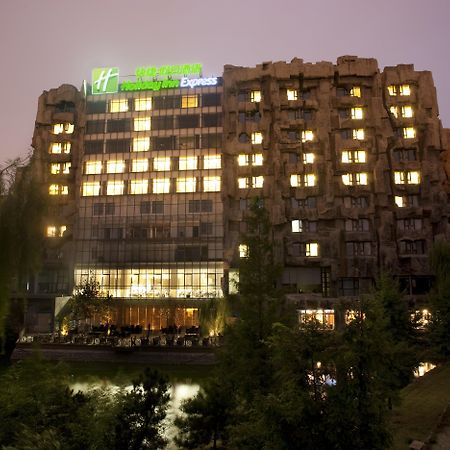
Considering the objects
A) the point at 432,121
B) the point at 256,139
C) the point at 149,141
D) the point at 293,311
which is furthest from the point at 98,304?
the point at 432,121

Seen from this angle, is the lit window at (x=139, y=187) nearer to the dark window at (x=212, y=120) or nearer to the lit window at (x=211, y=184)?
the lit window at (x=211, y=184)

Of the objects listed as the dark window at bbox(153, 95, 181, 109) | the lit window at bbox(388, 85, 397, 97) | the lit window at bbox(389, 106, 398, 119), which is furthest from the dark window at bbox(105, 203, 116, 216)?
the lit window at bbox(388, 85, 397, 97)

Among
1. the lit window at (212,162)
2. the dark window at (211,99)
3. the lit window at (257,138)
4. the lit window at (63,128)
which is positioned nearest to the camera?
the lit window at (257,138)

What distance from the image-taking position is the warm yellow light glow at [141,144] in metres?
71.0

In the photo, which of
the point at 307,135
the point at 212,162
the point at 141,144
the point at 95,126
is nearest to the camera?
the point at 307,135

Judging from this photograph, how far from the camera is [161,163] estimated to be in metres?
69.9

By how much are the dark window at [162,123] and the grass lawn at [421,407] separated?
52.3m

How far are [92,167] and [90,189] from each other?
355 cm

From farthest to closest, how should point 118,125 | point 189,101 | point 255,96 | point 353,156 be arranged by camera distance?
point 118,125
point 189,101
point 255,96
point 353,156

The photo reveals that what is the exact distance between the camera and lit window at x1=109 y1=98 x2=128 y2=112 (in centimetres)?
7294

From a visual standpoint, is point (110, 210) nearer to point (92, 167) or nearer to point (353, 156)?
point (92, 167)

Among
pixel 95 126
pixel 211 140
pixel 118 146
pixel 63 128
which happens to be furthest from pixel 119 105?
pixel 211 140

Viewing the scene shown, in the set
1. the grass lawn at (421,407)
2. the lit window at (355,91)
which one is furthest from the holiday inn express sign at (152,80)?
the grass lawn at (421,407)

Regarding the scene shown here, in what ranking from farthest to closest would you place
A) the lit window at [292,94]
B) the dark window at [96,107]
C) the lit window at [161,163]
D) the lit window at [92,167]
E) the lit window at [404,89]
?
the dark window at [96,107] → the lit window at [92,167] → the lit window at [161,163] → the lit window at [292,94] → the lit window at [404,89]
